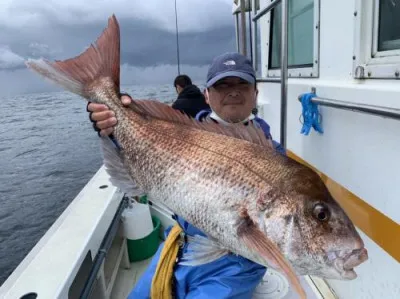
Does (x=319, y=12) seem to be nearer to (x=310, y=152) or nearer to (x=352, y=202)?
(x=310, y=152)

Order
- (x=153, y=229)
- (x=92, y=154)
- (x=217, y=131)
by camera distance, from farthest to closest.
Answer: (x=92, y=154) → (x=153, y=229) → (x=217, y=131)

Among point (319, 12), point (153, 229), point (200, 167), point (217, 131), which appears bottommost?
point (153, 229)

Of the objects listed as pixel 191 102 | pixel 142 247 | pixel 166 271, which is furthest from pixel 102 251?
pixel 191 102

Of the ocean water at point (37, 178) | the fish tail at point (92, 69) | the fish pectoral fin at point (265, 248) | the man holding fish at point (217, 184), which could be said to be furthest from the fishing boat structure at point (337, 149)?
the ocean water at point (37, 178)

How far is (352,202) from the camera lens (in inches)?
71.8

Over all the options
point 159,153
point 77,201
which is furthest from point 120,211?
point 159,153

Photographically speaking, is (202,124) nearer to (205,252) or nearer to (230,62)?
(230,62)

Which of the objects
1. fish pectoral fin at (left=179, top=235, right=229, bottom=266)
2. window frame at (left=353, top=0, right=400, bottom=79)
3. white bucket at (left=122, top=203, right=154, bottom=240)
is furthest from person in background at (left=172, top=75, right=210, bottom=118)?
fish pectoral fin at (left=179, top=235, right=229, bottom=266)

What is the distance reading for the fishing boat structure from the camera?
5.07 ft

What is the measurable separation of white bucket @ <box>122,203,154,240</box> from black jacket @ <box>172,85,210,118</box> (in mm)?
1943

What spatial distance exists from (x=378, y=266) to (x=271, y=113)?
1857 mm

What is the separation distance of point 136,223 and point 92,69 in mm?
2001

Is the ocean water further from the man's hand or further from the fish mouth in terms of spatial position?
the fish mouth

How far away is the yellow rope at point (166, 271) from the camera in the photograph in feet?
6.22
